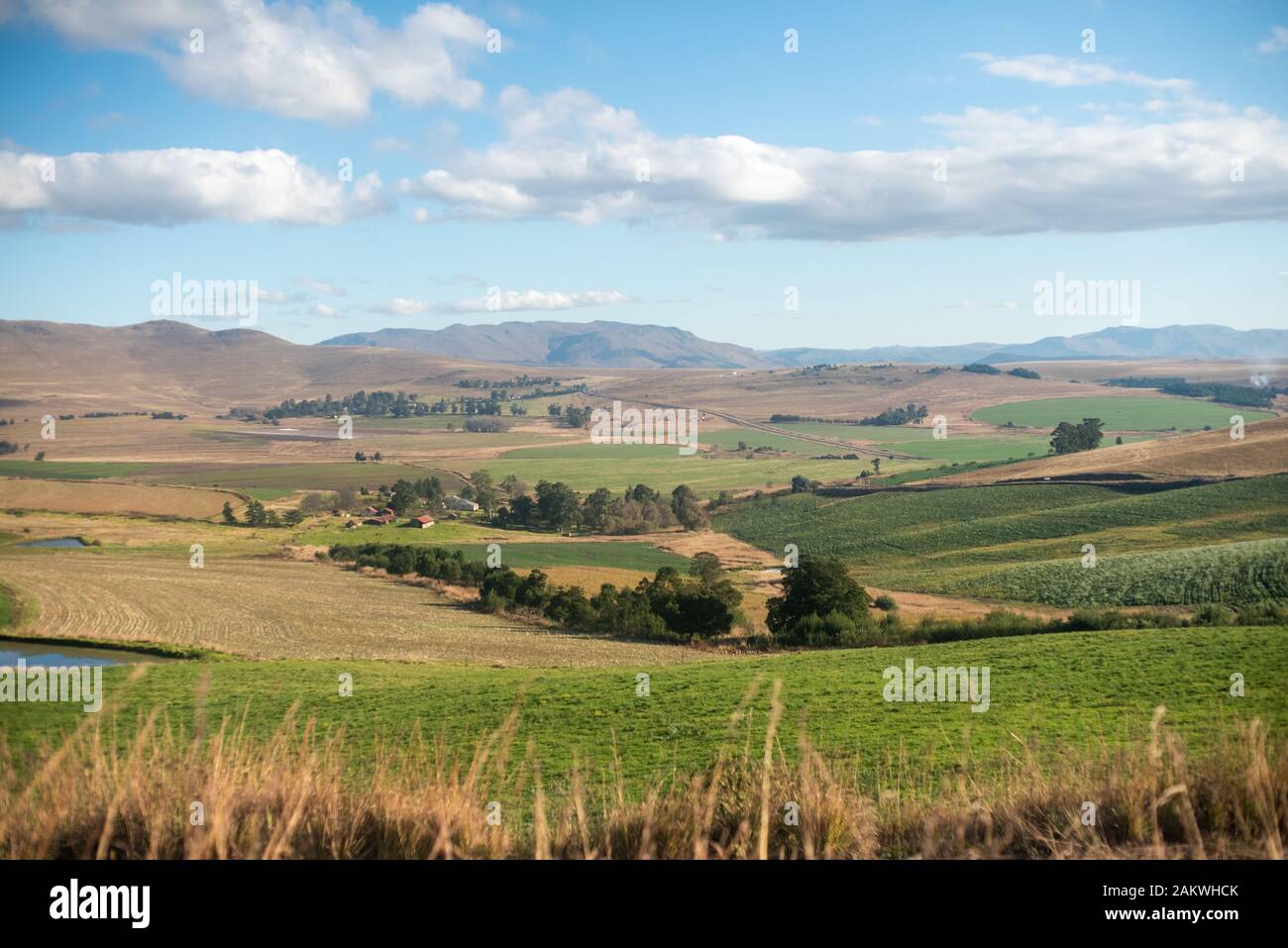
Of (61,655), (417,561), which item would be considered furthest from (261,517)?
(61,655)

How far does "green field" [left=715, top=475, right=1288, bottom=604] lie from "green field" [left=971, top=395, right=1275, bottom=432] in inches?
2716

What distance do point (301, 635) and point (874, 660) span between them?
85.2 ft

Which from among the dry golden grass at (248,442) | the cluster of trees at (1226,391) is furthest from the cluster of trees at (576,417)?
the cluster of trees at (1226,391)

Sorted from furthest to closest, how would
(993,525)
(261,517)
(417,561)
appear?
(261,517), (993,525), (417,561)

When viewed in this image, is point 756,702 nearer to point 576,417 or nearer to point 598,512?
point 598,512

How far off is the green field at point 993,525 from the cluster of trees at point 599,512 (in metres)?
3.65

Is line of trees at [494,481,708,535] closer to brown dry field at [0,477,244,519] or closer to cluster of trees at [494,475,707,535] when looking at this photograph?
cluster of trees at [494,475,707,535]

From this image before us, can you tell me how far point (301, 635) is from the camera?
4128 cm

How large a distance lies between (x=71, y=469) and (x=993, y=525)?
341ft

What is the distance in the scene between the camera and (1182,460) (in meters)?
79.9

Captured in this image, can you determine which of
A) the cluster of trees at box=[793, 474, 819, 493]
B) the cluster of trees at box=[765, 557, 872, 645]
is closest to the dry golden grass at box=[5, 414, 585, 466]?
the cluster of trees at box=[793, 474, 819, 493]

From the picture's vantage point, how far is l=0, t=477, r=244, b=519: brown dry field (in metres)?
83.6

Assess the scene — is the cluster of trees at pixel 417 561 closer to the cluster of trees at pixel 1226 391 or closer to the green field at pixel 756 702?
the green field at pixel 756 702

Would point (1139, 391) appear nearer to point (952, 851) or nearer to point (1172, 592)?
point (1172, 592)
